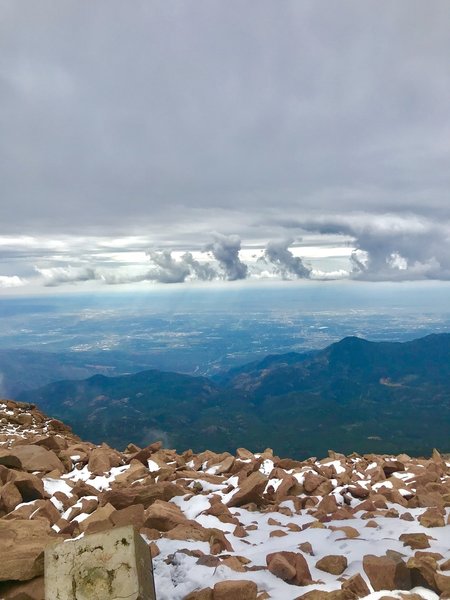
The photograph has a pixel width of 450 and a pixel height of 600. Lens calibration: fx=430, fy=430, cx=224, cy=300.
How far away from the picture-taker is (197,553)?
827 cm

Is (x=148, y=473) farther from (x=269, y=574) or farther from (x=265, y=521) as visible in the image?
(x=269, y=574)

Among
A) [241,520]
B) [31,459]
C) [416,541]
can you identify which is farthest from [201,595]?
[31,459]

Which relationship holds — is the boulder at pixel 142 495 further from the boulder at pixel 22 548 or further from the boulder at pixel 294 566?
the boulder at pixel 294 566

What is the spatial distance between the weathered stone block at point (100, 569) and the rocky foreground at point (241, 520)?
74cm

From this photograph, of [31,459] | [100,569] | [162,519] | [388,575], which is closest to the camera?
[100,569]

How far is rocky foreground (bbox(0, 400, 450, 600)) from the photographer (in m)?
6.98

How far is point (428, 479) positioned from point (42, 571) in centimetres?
1276

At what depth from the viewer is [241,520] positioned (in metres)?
11.6

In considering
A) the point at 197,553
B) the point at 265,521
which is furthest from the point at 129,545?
the point at 265,521

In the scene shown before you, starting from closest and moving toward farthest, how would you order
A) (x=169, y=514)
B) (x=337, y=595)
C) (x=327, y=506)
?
(x=337, y=595), (x=169, y=514), (x=327, y=506)

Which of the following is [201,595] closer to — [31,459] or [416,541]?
[416,541]

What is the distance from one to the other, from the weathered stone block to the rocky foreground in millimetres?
743

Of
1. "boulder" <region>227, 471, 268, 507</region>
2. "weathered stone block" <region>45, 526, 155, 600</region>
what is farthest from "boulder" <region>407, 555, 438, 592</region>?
"boulder" <region>227, 471, 268, 507</region>

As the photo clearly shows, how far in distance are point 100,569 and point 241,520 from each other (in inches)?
251
